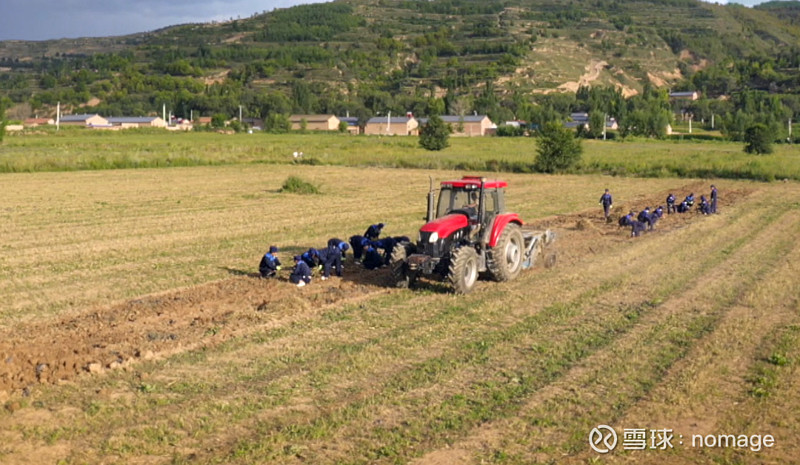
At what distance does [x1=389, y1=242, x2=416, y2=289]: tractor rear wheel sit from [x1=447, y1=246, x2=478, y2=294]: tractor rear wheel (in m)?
1.03

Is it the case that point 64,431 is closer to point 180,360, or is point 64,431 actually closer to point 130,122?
point 180,360

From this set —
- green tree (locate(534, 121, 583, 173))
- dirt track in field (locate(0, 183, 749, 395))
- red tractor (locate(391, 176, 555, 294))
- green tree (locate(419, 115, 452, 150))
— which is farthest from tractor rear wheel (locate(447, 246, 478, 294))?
green tree (locate(419, 115, 452, 150))

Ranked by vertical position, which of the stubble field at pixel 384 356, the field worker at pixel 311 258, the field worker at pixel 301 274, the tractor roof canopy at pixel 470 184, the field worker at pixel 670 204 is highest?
the tractor roof canopy at pixel 470 184

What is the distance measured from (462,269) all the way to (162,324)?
4.97m

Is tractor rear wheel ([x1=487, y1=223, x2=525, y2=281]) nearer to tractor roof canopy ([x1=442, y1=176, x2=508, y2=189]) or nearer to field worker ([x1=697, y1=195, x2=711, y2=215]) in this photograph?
tractor roof canopy ([x1=442, y1=176, x2=508, y2=189])

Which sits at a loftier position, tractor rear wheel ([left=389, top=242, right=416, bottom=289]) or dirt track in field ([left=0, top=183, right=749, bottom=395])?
tractor rear wheel ([left=389, top=242, right=416, bottom=289])

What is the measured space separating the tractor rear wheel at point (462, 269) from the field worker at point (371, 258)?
279 centimetres

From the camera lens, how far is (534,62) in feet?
647

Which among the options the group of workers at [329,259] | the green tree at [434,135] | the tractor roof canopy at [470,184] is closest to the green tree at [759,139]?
the green tree at [434,135]

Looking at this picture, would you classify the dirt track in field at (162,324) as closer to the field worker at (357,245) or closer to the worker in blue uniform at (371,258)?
the worker in blue uniform at (371,258)

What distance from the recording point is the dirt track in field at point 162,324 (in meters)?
9.92

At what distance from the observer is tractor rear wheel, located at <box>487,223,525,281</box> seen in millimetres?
14516

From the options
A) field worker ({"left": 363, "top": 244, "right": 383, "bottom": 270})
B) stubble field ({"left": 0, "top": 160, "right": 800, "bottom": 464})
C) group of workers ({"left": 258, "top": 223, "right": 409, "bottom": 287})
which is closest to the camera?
stubble field ({"left": 0, "top": 160, "right": 800, "bottom": 464})

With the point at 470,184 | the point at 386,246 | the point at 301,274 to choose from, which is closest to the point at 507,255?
the point at 470,184
